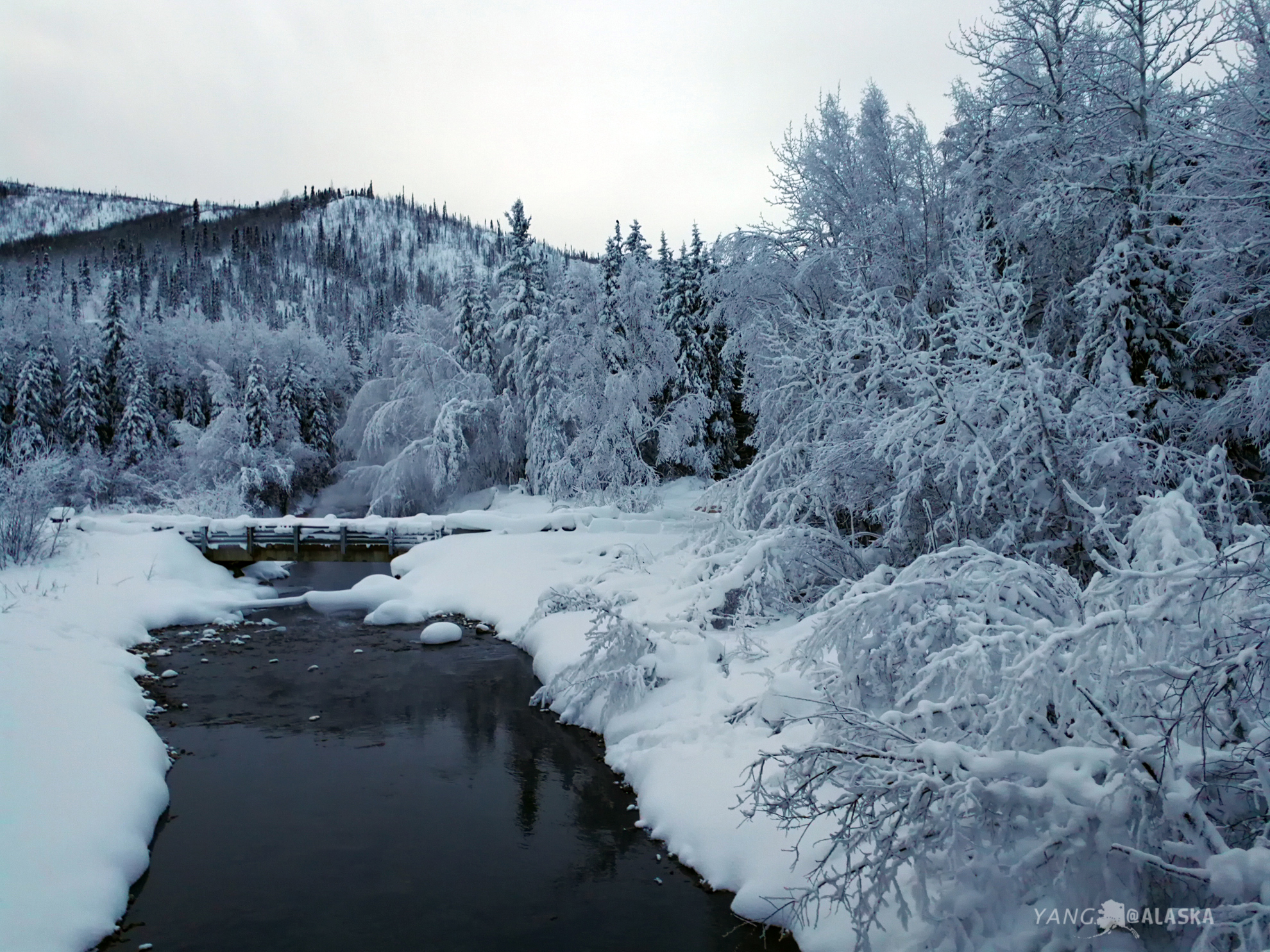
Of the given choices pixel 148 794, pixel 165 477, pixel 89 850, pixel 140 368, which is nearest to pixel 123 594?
pixel 148 794

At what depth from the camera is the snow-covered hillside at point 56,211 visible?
171500 millimetres

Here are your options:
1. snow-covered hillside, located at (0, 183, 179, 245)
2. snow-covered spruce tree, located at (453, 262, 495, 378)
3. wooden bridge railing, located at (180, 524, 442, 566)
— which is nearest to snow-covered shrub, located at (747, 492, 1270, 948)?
wooden bridge railing, located at (180, 524, 442, 566)

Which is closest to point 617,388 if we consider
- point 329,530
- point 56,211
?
point 329,530

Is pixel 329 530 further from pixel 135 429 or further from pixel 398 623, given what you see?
pixel 135 429

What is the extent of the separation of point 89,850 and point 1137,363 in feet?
46.0

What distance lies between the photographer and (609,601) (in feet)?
32.8

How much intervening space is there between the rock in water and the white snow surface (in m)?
0.93

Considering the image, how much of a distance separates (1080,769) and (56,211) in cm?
23553

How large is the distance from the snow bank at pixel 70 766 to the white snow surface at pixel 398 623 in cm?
2

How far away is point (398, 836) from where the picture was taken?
7195mm

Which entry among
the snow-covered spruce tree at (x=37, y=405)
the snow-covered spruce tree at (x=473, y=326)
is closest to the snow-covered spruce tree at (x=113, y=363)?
the snow-covered spruce tree at (x=37, y=405)

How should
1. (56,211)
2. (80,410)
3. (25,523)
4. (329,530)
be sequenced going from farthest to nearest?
(56,211)
(80,410)
(329,530)
(25,523)

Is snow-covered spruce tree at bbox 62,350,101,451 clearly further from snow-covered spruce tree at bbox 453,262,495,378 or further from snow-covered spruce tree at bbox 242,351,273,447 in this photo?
snow-covered spruce tree at bbox 453,262,495,378

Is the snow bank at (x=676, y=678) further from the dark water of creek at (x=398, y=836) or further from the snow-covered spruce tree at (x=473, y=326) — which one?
the snow-covered spruce tree at (x=473, y=326)
